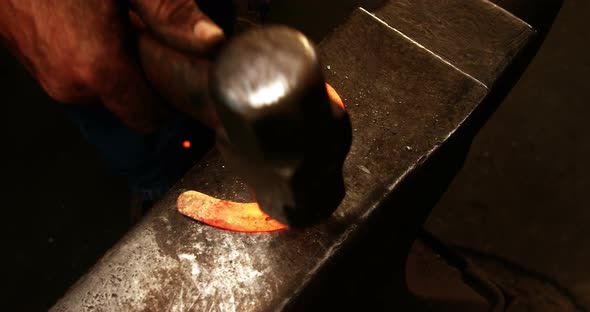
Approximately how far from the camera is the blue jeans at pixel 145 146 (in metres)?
1.60

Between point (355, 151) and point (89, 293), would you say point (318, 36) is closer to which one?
point (355, 151)

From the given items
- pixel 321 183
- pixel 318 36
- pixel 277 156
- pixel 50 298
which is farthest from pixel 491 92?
pixel 50 298

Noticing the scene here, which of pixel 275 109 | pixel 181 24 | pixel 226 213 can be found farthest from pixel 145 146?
pixel 275 109

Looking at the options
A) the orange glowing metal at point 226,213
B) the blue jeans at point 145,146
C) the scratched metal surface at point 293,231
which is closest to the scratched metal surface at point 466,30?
the scratched metal surface at point 293,231

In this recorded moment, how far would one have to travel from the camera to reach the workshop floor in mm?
2195

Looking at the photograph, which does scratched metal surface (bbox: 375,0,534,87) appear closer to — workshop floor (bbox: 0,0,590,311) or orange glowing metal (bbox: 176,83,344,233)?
orange glowing metal (bbox: 176,83,344,233)

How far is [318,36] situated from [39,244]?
1.54m

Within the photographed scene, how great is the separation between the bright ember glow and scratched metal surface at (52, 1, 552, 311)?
0.02m

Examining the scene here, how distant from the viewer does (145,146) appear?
1.70 m

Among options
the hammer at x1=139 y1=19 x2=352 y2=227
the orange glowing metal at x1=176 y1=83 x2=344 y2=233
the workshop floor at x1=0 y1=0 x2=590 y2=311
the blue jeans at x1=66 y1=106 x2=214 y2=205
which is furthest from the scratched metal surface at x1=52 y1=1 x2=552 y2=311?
the workshop floor at x1=0 y1=0 x2=590 y2=311

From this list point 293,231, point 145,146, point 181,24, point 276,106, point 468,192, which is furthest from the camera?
point 468,192

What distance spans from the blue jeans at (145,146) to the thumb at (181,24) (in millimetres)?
848

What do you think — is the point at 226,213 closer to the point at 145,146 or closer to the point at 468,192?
the point at 145,146

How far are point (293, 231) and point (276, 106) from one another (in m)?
0.48
